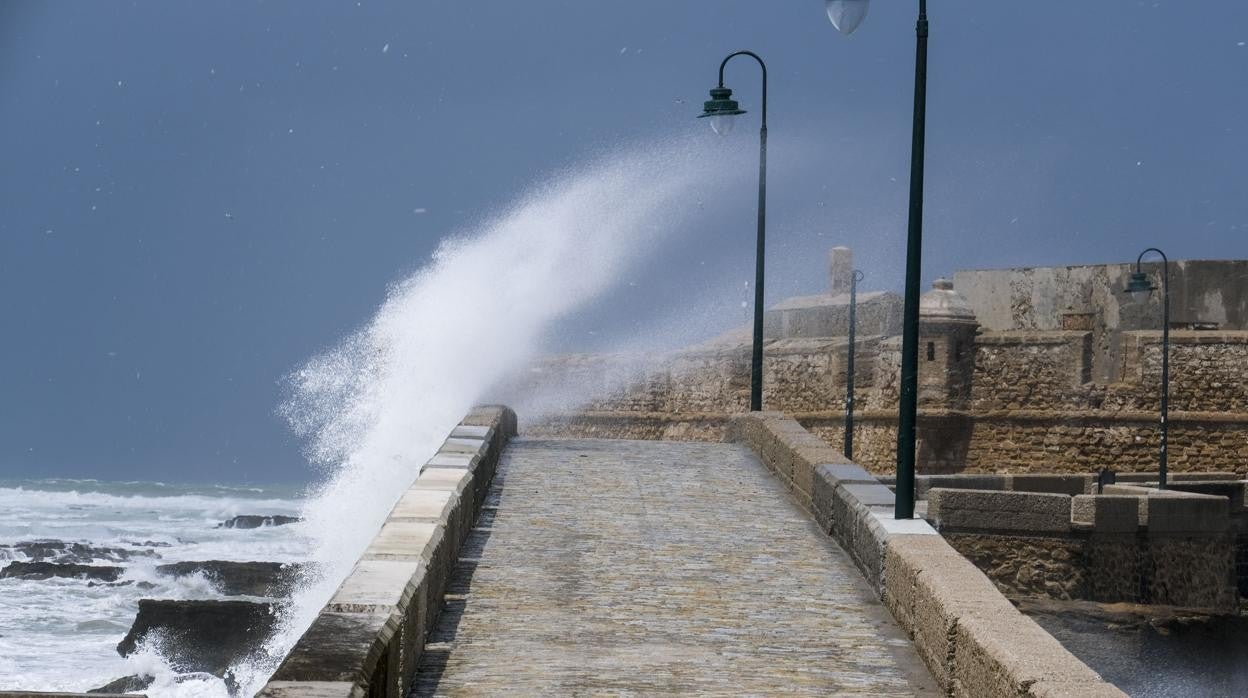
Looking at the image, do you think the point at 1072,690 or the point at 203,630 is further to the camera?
the point at 203,630

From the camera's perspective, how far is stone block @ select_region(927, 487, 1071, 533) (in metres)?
21.8

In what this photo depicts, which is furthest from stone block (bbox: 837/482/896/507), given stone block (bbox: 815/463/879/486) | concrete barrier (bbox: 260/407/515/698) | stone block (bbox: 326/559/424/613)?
stone block (bbox: 326/559/424/613)

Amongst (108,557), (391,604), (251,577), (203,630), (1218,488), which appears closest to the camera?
(391,604)

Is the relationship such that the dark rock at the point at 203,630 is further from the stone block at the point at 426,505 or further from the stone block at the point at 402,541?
the stone block at the point at 402,541

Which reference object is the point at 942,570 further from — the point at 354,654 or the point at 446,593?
the point at 354,654

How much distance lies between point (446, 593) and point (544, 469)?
19.3ft

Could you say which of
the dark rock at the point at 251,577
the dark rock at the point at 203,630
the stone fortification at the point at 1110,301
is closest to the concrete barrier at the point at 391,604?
the dark rock at the point at 203,630

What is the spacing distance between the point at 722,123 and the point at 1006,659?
44.1ft

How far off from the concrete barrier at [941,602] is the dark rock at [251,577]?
90.3 feet

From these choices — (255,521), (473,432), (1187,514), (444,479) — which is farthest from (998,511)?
(255,521)

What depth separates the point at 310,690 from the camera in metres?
5.84

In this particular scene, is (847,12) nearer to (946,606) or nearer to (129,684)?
(946,606)

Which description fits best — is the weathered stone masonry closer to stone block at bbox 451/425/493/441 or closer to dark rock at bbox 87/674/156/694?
dark rock at bbox 87/674/156/694

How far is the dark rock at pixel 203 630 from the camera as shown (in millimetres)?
29794
